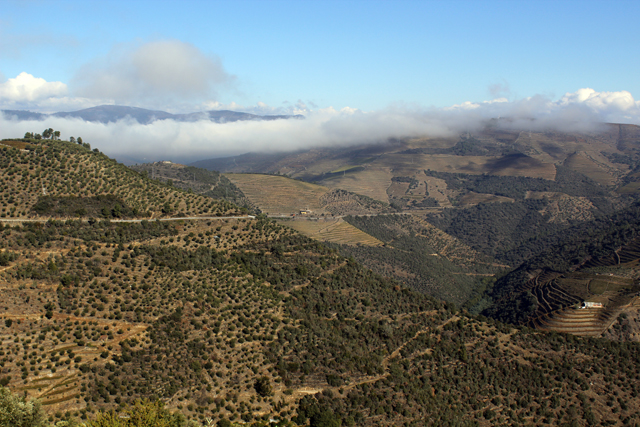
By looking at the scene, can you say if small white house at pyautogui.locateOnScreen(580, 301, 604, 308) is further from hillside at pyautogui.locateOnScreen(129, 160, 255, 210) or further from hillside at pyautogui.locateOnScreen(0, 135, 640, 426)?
hillside at pyautogui.locateOnScreen(129, 160, 255, 210)

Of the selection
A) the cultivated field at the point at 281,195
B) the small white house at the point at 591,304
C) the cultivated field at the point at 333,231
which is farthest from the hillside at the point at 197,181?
the small white house at the point at 591,304

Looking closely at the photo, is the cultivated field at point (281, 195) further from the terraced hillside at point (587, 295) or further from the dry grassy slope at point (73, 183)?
the terraced hillside at point (587, 295)

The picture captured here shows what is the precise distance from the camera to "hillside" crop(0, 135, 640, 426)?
144ft

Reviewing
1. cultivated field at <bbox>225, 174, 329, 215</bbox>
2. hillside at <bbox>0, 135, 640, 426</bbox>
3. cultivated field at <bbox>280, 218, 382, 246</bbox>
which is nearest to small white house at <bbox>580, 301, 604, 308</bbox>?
hillside at <bbox>0, 135, 640, 426</bbox>

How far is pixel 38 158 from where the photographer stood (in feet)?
234

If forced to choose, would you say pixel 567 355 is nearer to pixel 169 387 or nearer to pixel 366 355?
pixel 366 355

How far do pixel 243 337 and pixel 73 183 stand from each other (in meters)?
40.3

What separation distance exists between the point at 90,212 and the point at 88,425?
4472cm

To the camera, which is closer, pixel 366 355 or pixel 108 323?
pixel 108 323

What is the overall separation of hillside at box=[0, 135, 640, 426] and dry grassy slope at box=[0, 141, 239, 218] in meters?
0.36

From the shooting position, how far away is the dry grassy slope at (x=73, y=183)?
65706 millimetres

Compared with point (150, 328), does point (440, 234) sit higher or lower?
lower

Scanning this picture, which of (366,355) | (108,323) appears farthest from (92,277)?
(366,355)

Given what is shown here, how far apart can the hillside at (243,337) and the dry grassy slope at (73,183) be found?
36 cm
